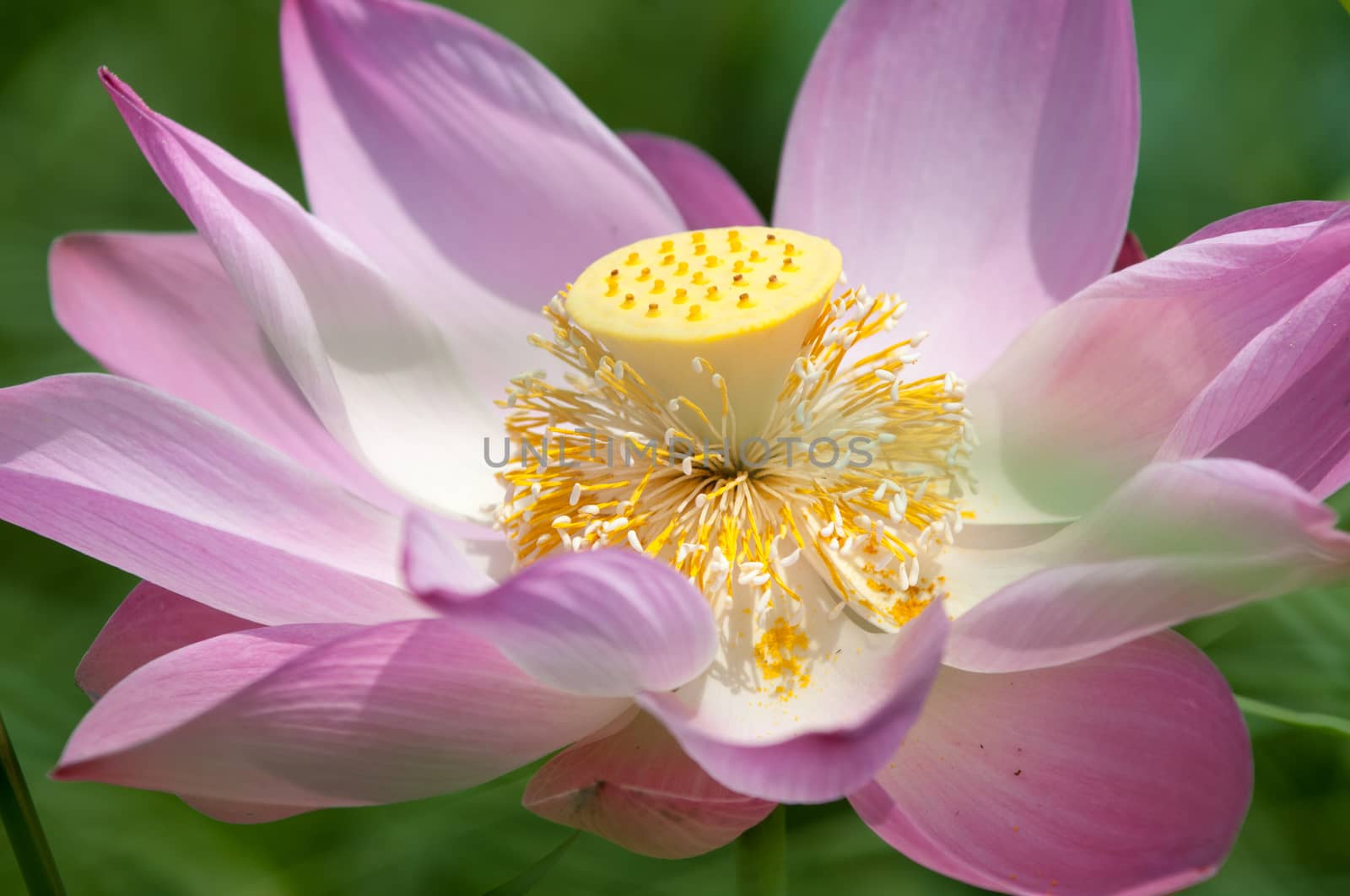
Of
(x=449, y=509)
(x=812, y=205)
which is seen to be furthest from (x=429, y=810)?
(x=812, y=205)

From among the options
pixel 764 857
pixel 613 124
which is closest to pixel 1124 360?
pixel 764 857

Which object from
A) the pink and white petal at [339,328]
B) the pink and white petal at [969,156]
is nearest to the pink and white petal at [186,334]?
the pink and white petal at [339,328]

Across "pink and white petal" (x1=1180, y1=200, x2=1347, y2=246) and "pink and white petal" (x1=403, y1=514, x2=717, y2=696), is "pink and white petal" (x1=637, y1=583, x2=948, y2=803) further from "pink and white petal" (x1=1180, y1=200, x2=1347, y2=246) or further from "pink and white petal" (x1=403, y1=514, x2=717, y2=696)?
"pink and white petal" (x1=1180, y1=200, x2=1347, y2=246)

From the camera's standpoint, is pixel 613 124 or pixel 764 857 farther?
pixel 613 124

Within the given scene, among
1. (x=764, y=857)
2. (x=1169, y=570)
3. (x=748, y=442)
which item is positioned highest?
(x=1169, y=570)

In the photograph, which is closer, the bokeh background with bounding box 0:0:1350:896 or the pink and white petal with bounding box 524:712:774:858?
the pink and white petal with bounding box 524:712:774:858

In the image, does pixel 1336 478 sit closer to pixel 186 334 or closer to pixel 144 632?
pixel 144 632

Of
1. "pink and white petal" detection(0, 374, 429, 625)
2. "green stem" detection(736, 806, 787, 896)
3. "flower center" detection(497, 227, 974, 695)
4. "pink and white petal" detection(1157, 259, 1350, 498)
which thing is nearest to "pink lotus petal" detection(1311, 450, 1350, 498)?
"pink and white petal" detection(1157, 259, 1350, 498)
